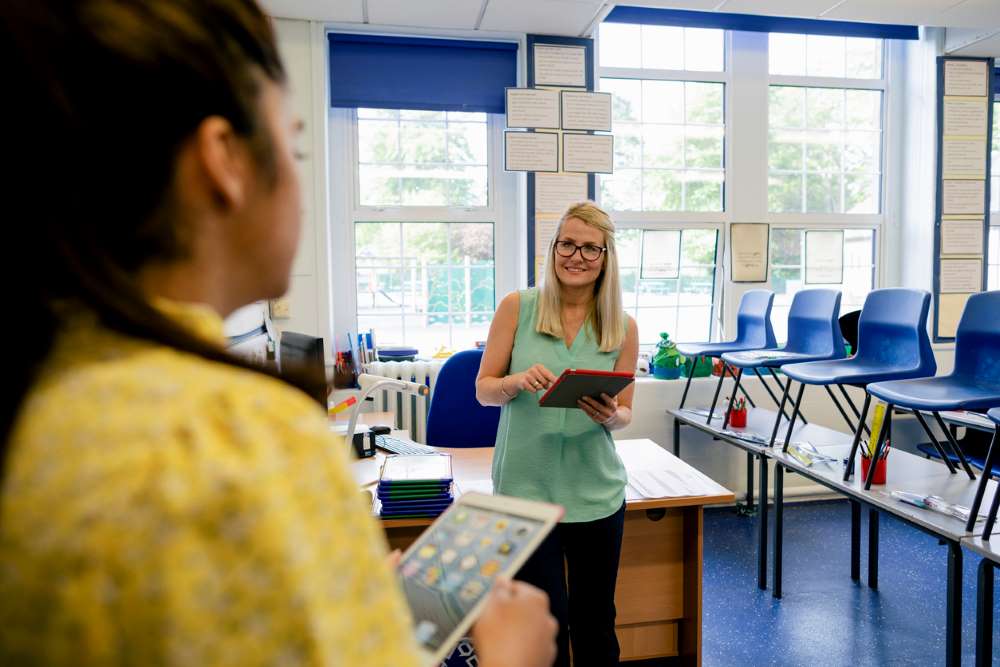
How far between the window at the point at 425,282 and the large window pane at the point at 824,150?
6.69 feet

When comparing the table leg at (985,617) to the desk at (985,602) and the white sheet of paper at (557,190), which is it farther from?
the white sheet of paper at (557,190)

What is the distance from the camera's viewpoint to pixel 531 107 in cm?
388

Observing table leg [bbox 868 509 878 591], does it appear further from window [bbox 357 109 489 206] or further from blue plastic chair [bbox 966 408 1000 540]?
window [bbox 357 109 489 206]

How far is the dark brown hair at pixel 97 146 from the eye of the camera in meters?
0.37

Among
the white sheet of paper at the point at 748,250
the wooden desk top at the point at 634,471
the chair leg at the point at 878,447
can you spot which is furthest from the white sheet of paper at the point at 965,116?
the wooden desk top at the point at 634,471

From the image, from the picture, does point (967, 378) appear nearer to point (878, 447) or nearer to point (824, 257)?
point (878, 447)

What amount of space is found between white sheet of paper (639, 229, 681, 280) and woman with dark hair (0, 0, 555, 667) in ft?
13.5

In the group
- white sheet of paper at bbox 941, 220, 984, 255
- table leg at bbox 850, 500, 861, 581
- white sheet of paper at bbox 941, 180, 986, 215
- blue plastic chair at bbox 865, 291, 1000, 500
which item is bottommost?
table leg at bbox 850, 500, 861, 581

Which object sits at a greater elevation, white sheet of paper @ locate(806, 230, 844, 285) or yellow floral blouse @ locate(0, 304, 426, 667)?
white sheet of paper @ locate(806, 230, 844, 285)

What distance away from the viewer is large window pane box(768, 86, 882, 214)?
4457 millimetres

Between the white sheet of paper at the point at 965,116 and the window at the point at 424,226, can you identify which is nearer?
the window at the point at 424,226

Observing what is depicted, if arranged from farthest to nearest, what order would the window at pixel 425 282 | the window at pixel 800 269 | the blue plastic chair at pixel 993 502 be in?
the window at pixel 800 269
the window at pixel 425 282
the blue plastic chair at pixel 993 502

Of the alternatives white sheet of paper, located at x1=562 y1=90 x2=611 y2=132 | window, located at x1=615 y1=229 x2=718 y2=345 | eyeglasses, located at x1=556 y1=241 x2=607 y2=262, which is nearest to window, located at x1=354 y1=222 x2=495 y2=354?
white sheet of paper, located at x1=562 y1=90 x2=611 y2=132

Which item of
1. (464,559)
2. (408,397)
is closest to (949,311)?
(408,397)
